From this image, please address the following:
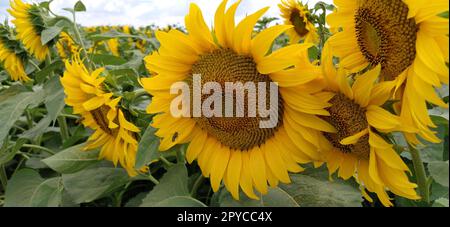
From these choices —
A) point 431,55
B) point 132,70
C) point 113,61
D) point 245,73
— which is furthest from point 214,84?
point 113,61

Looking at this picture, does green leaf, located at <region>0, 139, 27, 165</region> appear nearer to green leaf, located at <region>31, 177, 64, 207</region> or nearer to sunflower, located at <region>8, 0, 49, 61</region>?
green leaf, located at <region>31, 177, 64, 207</region>

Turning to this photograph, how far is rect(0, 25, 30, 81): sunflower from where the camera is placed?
187 cm

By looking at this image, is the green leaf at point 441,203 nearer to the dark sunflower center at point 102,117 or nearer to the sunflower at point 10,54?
the dark sunflower center at point 102,117

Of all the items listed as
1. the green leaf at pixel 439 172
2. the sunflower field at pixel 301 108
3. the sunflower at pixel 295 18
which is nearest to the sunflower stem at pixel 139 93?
the sunflower field at pixel 301 108

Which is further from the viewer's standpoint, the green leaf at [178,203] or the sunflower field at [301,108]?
the green leaf at [178,203]

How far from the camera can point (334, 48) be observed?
87 cm

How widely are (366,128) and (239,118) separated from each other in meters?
0.23

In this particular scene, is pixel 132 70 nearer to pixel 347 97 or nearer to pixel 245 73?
pixel 245 73

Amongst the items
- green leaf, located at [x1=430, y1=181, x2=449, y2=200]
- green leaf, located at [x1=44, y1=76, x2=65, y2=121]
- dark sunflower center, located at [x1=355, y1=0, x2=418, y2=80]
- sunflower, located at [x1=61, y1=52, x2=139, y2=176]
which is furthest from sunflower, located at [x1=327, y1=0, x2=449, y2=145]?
green leaf, located at [x1=44, y1=76, x2=65, y2=121]

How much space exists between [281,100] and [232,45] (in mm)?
125

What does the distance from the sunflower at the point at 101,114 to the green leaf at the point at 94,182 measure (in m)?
0.07

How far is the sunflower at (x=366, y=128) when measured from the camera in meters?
0.76
